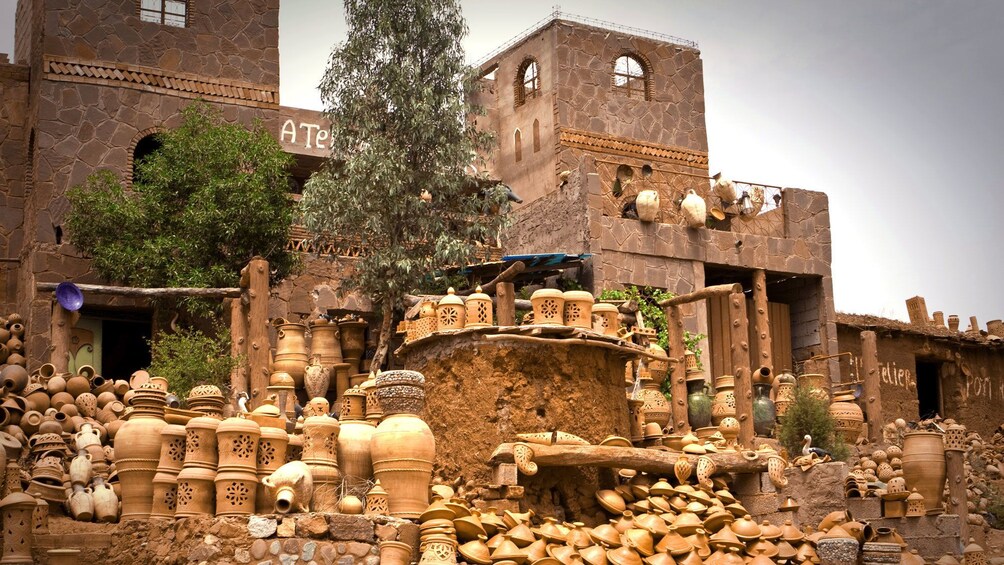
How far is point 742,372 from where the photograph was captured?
18250 millimetres

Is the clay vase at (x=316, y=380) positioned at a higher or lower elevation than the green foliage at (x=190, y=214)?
lower

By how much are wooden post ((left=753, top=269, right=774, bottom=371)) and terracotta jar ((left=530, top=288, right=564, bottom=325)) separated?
8.01 metres

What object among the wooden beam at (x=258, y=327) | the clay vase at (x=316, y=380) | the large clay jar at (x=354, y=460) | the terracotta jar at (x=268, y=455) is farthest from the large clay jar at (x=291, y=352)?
the terracotta jar at (x=268, y=455)

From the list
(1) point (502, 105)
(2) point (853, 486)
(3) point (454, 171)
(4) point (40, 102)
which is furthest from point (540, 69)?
(2) point (853, 486)

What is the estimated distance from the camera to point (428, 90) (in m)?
19.0

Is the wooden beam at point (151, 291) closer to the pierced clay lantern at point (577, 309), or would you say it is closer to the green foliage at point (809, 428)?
the pierced clay lantern at point (577, 309)

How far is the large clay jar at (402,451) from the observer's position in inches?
472

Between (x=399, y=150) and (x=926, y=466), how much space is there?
8126mm

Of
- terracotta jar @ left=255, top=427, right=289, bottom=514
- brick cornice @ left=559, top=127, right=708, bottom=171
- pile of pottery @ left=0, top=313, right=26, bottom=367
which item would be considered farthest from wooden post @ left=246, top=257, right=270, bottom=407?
brick cornice @ left=559, top=127, right=708, bottom=171

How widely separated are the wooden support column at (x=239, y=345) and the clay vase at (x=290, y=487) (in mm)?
4767

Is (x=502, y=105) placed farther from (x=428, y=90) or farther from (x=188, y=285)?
(x=188, y=285)

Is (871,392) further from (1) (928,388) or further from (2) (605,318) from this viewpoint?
(2) (605,318)

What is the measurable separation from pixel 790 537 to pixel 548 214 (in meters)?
9.52

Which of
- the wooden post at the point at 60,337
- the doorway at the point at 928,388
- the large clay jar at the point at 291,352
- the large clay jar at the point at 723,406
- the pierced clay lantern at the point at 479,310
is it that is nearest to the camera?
the pierced clay lantern at the point at 479,310
